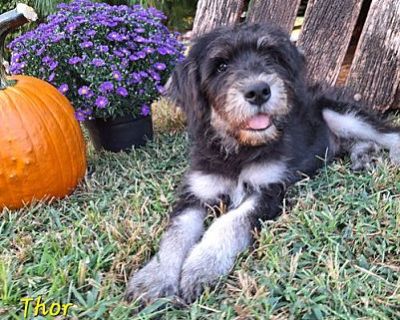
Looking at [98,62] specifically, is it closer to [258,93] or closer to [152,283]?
[258,93]

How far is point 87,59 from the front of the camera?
3850 mm

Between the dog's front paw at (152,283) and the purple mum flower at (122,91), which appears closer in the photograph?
the dog's front paw at (152,283)

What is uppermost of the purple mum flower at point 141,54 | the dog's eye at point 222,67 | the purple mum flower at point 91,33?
the dog's eye at point 222,67

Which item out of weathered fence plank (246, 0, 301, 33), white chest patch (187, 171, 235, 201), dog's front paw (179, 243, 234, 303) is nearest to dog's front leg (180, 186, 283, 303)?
dog's front paw (179, 243, 234, 303)

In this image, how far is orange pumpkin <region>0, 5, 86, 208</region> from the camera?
10.4 feet

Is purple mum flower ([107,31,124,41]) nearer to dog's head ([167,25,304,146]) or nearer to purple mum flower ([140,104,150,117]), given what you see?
purple mum flower ([140,104,150,117])

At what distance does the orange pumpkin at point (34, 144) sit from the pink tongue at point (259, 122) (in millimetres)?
1308

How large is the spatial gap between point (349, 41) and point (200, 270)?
2693mm

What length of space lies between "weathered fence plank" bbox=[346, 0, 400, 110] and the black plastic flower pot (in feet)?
5.77

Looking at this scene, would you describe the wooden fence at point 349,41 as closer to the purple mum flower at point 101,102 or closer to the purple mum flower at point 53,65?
the purple mum flower at point 101,102

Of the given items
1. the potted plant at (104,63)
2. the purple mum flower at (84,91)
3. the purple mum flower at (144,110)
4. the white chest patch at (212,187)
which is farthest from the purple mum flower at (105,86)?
the white chest patch at (212,187)

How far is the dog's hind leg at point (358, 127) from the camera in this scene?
367 centimetres

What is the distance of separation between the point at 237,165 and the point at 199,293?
2.99ft

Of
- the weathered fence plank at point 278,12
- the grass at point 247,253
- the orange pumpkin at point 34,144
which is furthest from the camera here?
the weathered fence plank at point 278,12
